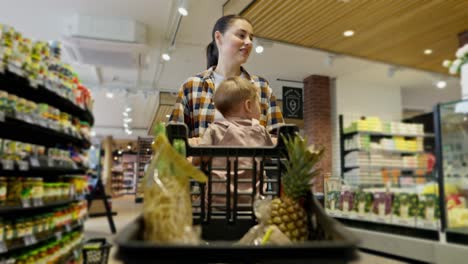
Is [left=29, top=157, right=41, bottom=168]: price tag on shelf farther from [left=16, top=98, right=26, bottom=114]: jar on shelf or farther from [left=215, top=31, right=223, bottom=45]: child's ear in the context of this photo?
[left=215, top=31, right=223, bottom=45]: child's ear

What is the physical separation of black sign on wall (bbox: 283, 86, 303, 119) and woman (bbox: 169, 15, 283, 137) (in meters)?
0.11

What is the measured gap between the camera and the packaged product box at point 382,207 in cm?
387

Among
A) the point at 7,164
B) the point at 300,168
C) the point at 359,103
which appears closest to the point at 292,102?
the point at 300,168

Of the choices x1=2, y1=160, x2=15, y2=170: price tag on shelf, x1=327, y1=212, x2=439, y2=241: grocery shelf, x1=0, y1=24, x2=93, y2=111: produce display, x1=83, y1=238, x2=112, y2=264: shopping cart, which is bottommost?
x1=83, y1=238, x2=112, y2=264: shopping cart

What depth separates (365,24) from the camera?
15.4ft

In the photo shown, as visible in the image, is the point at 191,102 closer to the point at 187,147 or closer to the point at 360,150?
the point at 187,147

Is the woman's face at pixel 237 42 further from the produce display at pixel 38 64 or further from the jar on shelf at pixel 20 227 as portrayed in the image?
the jar on shelf at pixel 20 227

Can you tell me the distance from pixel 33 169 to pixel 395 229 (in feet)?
12.1

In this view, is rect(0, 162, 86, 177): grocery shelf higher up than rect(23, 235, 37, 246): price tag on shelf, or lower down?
higher up

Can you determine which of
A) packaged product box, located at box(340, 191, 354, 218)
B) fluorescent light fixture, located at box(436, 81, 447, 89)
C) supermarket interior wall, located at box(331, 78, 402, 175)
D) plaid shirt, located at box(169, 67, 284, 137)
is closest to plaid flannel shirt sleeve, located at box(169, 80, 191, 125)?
plaid shirt, located at box(169, 67, 284, 137)

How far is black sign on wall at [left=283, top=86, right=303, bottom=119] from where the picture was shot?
1518 mm

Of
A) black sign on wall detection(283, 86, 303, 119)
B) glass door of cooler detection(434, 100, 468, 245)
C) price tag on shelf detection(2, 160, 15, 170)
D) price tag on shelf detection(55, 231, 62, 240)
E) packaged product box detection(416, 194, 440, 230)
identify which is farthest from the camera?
price tag on shelf detection(55, 231, 62, 240)

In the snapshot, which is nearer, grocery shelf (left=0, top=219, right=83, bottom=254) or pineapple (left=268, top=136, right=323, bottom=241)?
pineapple (left=268, top=136, right=323, bottom=241)

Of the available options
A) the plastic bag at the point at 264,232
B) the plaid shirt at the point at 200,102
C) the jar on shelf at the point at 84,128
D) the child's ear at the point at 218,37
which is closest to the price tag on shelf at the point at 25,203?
the jar on shelf at the point at 84,128
